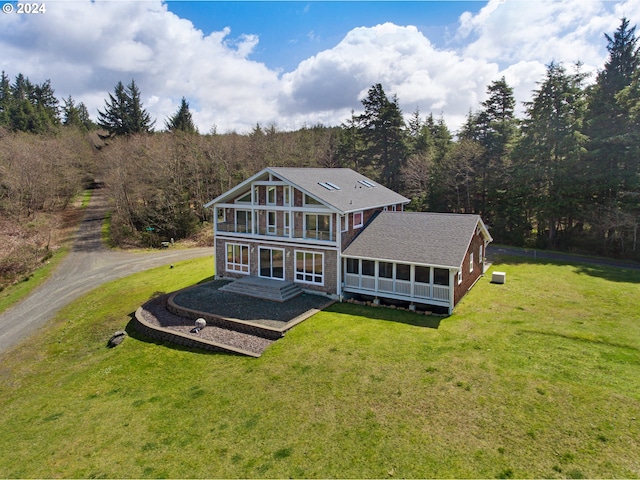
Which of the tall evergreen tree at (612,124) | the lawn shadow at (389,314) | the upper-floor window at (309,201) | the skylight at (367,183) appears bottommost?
the lawn shadow at (389,314)

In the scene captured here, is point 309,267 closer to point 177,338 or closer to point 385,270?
point 385,270

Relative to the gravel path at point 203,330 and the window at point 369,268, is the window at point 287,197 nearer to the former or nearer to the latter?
the window at point 369,268

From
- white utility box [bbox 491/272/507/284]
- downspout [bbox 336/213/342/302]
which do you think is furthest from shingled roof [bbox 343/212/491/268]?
white utility box [bbox 491/272/507/284]

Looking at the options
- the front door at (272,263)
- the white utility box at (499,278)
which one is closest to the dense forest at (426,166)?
the white utility box at (499,278)

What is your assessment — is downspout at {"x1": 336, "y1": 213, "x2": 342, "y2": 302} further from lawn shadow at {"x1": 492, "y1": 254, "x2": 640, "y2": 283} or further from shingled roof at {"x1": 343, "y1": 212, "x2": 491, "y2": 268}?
lawn shadow at {"x1": 492, "y1": 254, "x2": 640, "y2": 283}

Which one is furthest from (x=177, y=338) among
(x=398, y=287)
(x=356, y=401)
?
(x=398, y=287)

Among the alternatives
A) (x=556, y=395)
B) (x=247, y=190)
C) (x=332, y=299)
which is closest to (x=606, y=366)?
(x=556, y=395)
